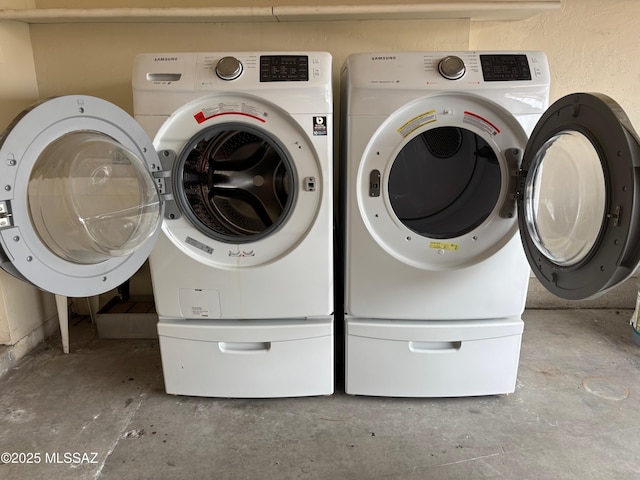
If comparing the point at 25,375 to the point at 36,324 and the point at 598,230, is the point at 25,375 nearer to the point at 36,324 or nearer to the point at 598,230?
the point at 36,324

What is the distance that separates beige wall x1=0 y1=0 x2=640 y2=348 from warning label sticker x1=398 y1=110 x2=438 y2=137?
28.5 inches

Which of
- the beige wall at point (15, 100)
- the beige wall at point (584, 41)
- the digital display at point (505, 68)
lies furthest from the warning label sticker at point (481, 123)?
the beige wall at point (15, 100)

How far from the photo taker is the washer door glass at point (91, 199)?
3.59 ft

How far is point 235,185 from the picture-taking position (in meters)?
1.65

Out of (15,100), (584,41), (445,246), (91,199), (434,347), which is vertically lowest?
(434,347)

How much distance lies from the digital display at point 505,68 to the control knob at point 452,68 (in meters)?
0.08

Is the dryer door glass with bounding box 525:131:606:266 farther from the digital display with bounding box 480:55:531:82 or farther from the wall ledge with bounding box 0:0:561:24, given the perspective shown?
the wall ledge with bounding box 0:0:561:24

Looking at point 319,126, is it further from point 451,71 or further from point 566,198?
point 566,198

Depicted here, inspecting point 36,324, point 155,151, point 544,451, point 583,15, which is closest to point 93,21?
point 155,151

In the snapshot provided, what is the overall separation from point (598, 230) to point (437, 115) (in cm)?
60

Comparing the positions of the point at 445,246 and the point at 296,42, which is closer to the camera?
the point at 445,246

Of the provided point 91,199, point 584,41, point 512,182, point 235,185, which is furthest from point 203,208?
point 584,41

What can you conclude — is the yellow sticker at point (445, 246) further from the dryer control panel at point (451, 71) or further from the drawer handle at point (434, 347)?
the dryer control panel at point (451, 71)

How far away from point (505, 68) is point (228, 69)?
2.91ft
